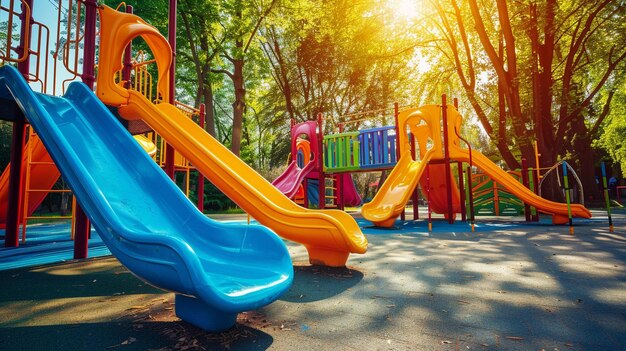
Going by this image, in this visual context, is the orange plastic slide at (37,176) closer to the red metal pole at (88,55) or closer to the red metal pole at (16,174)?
the red metal pole at (16,174)

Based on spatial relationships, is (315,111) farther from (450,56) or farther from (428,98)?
(450,56)

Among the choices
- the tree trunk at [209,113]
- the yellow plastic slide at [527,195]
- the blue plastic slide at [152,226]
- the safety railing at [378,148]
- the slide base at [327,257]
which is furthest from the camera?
the tree trunk at [209,113]

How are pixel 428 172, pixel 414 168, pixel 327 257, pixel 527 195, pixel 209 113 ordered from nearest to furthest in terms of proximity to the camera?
pixel 327 257 → pixel 527 195 → pixel 414 168 → pixel 428 172 → pixel 209 113

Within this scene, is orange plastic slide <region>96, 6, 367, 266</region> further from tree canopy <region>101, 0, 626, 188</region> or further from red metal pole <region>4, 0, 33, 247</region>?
tree canopy <region>101, 0, 626, 188</region>

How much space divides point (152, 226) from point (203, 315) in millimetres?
1139

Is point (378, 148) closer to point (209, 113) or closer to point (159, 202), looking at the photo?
point (159, 202)

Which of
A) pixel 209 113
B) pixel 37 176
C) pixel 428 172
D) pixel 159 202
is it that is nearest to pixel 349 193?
pixel 209 113

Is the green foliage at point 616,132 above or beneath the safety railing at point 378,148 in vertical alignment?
above

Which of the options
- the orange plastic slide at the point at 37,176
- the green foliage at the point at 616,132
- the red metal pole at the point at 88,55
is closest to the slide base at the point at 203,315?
the red metal pole at the point at 88,55

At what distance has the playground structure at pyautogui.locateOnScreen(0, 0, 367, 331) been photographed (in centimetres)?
191

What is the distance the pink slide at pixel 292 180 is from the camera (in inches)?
425

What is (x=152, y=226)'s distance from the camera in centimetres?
284

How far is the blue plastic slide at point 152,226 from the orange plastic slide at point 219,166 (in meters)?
0.68

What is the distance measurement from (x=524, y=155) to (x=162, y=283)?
44.8ft
